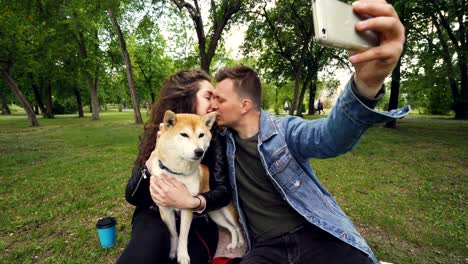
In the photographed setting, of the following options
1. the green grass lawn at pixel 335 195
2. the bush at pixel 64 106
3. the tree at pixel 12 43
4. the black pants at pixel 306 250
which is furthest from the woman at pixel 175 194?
the bush at pixel 64 106

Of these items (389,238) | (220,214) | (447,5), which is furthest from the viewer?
(447,5)

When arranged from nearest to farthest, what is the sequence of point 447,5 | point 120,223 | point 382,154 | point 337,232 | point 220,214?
point 337,232 → point 220,214 → point 120,223 → point 382,154 → point 447,5

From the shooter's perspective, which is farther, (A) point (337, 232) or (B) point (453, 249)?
(B) point (453, 249)

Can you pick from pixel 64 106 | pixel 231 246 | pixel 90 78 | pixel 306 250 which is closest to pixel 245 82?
pixel 306 250

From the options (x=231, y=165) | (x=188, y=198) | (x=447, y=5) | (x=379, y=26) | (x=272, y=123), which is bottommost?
(x=188, y=198)

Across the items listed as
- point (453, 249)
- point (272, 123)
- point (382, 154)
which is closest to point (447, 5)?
point (382, 154)

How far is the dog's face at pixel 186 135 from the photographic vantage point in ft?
7.43

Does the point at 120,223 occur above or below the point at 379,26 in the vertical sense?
below

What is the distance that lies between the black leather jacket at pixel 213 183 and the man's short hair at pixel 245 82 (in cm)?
51

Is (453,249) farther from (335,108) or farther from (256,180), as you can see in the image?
(335,108)

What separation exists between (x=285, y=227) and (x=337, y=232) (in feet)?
1.30

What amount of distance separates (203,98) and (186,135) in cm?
72

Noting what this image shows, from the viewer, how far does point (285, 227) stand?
2078 millimetres

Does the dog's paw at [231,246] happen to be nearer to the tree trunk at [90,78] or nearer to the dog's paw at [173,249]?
the dog's paw at [173,249]
